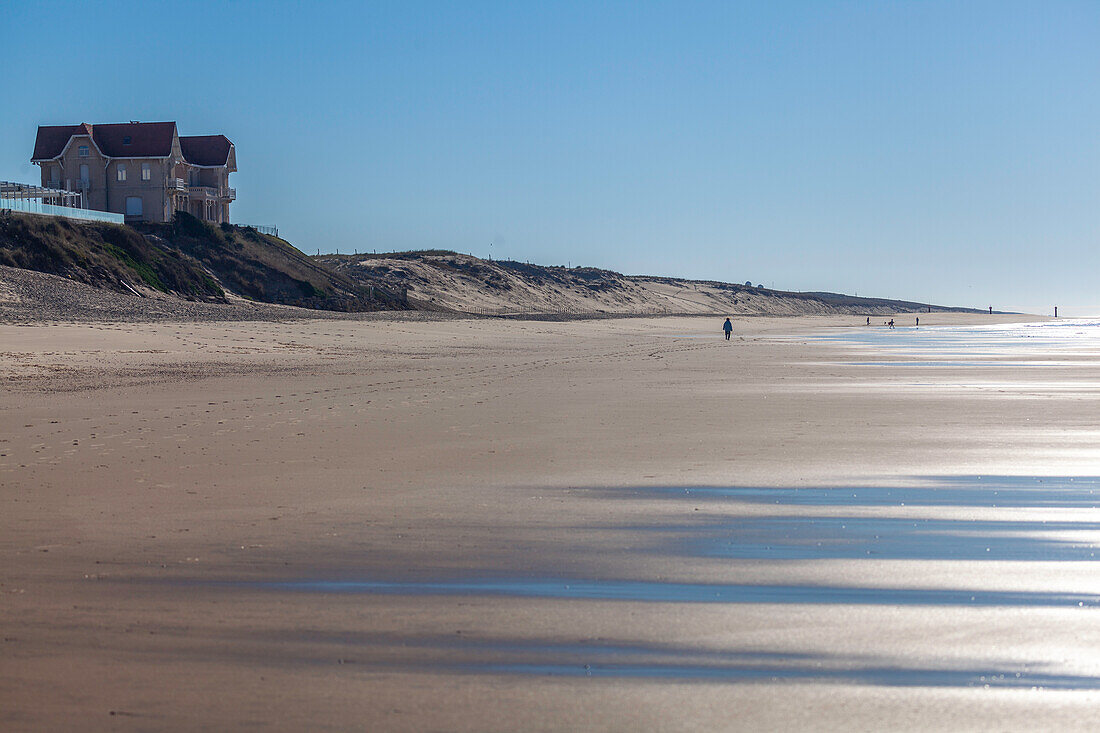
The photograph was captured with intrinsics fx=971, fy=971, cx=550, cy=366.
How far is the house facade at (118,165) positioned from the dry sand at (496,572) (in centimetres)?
4790

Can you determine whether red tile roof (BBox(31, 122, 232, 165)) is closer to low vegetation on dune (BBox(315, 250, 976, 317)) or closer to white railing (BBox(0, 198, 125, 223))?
white railing (BBox(0, 198, 125, 223))

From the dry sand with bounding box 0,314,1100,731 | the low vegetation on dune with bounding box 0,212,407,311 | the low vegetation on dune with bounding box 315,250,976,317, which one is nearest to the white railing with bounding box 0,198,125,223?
the low vegetation on dune with bounding box 0,212,407,311

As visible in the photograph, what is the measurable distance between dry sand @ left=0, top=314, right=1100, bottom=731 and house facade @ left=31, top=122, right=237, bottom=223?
157 ft

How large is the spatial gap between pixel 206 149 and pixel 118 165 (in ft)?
23.8

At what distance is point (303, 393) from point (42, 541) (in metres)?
9.27

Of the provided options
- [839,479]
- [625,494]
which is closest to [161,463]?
[625,494]

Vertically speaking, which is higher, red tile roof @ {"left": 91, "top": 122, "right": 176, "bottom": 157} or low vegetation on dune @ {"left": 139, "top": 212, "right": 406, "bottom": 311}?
red tile roof @ {"left": 91, "top": 122, "right": 176, "bottom": 157}

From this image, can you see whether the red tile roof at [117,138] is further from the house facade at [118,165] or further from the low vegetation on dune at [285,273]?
the low vegetation on dune at [285,273]

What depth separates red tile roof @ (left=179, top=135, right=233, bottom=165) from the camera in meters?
63.3

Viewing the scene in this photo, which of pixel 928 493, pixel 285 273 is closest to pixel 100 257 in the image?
pixel 285 273

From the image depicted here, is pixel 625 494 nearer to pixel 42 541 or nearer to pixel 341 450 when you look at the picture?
pixel 341 450

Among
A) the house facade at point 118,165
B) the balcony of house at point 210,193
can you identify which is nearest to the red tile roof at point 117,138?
the house facade at point 118,165

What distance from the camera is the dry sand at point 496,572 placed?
3.64m

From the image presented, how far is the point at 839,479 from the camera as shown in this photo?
832 centimetres
